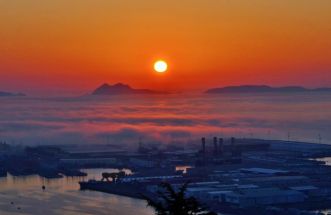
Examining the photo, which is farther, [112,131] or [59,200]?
[112,131]

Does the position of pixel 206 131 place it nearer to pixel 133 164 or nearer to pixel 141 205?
pixel 133 164

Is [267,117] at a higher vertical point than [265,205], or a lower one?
higher

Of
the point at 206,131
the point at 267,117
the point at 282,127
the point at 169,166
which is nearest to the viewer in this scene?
the point at 169,166

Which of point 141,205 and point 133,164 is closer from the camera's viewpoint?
point 141,205

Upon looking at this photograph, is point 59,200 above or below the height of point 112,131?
below

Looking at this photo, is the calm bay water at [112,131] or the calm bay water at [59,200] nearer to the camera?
the calm bay water at [59,200]

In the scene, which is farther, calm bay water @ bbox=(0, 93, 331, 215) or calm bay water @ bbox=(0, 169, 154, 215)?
calm bay water @ bbox=(0, 93, 331, 215)

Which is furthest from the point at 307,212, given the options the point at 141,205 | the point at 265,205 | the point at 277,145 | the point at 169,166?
the point at 277,145

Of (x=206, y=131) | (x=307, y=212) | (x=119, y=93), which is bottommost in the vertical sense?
(x=307, y=212)
